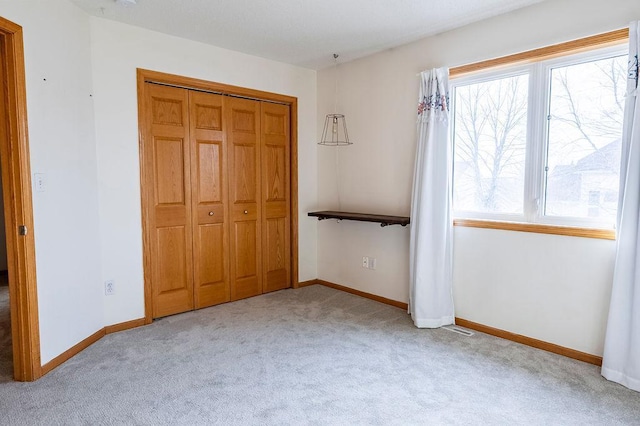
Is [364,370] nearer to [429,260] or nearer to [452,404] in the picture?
[452,404]

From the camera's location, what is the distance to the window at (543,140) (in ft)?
8.43

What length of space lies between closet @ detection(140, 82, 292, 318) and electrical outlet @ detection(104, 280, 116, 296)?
0.27 m

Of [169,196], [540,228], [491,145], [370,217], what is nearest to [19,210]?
[169,196]

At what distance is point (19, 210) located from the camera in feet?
7.65

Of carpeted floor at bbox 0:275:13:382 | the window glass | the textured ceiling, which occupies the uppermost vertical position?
the textured ceiling

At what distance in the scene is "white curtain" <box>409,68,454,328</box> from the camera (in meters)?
3.22

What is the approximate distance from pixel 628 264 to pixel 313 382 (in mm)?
2002

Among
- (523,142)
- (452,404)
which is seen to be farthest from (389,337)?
(523,142)

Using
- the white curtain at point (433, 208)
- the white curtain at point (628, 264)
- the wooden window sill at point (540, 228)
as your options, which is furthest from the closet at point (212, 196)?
the white curtain at point (628, 264)

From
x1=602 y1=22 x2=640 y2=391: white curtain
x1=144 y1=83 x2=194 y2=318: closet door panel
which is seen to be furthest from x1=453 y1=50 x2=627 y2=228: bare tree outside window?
x1=144 y1=83 x2=194 y2=318: closet door panel

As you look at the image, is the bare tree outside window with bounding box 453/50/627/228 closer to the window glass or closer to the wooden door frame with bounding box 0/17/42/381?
the window glass

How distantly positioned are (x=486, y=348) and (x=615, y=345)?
772 millimetres

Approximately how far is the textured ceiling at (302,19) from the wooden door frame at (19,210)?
0.77m

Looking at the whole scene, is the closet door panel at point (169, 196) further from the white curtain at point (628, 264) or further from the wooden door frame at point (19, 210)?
the white curtain at point (628, 264)
